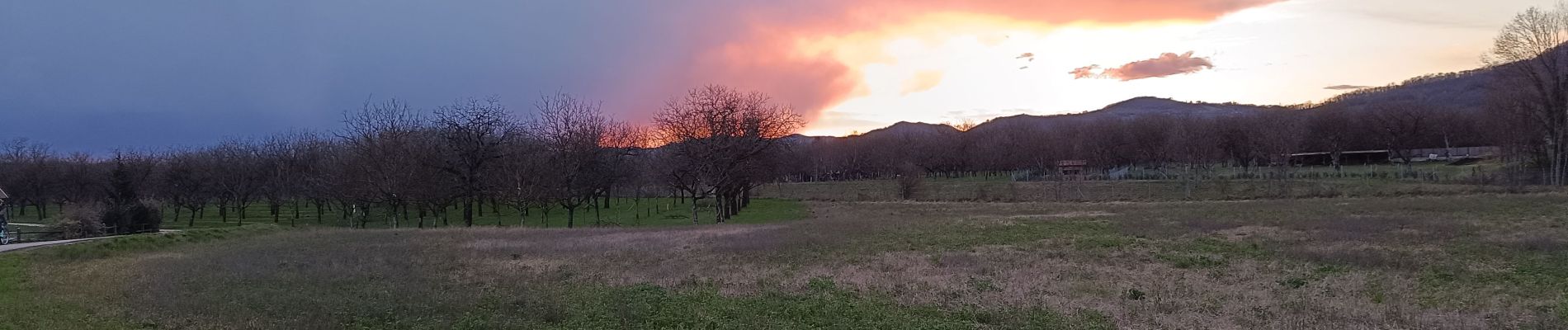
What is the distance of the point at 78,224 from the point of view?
4238cm

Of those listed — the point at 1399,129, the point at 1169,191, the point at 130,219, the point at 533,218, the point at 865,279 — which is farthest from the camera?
the point at 1399,129

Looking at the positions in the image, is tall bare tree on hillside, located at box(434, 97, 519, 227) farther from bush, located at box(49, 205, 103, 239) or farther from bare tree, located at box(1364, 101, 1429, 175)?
bare tree, located at box(1364, 101, 1429, 175)

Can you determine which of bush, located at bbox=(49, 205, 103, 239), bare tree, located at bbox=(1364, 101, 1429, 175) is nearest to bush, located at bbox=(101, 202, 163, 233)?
bush, located at bbox=(49, 205, 103, 239)

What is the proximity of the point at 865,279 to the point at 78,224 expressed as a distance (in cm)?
4749

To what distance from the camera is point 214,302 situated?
14008mm

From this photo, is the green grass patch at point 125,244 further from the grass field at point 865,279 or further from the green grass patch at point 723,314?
the green grass patch at point 723,314

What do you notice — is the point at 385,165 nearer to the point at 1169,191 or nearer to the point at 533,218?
the point at 533,218

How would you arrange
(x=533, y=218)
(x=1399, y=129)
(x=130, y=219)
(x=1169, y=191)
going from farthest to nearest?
(x=1399, y=129) → (x=1169, y=191) → (x=533, y=218) → (x=130, y=219)

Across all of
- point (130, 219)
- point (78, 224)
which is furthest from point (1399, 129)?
point (78, 224)

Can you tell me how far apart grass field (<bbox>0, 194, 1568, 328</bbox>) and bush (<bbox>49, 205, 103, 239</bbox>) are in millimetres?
16366

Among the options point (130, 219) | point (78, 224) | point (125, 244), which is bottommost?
point (125, 244)

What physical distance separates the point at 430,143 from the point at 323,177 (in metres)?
12.4

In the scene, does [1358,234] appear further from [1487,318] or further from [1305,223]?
[1487,318]

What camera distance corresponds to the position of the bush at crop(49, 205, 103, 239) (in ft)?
137
